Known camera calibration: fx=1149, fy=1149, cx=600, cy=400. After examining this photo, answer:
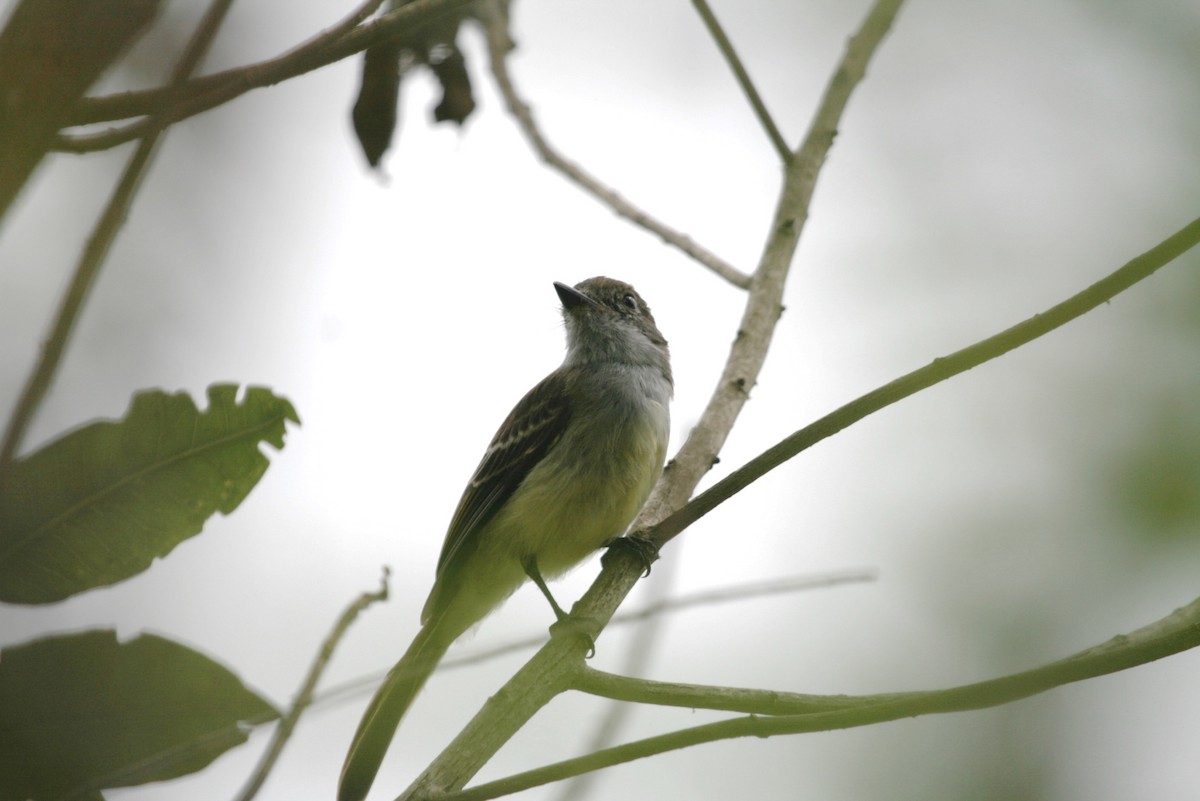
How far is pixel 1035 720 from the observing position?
5250 millimetres

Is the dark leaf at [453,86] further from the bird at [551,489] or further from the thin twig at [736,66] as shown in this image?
the bird at [551,489]

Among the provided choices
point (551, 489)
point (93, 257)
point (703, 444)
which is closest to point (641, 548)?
point (703, 444)

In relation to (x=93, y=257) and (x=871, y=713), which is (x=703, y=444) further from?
(x=93, y=257)

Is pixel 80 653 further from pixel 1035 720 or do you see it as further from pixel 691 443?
pixel 1035 720

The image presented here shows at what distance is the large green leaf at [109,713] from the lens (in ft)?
5.66

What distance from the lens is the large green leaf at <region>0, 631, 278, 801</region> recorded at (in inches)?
67.9

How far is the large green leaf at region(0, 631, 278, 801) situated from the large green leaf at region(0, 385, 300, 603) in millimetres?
116

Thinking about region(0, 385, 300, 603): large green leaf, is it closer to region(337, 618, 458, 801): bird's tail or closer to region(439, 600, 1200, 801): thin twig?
region(439, 600, 1200, 801): thin twig

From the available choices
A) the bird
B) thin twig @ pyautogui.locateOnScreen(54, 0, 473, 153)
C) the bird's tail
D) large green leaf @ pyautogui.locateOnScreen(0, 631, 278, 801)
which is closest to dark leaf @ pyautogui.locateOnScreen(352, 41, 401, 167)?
thin twig @ pyautogui.locateOnScreen(54, 0, 473, 153)

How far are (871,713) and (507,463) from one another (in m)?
3.38

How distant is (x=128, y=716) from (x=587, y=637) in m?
1.49

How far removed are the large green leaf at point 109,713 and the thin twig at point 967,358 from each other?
1.46m

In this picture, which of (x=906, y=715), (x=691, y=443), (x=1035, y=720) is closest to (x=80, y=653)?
(x=906, y=715)

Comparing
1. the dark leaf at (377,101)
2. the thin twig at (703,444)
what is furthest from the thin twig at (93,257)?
the dark leaf at (377,101)
